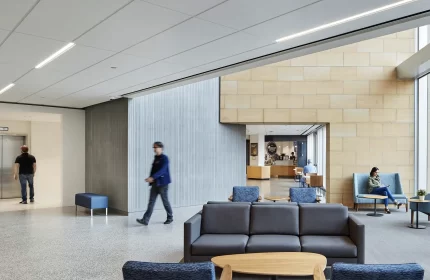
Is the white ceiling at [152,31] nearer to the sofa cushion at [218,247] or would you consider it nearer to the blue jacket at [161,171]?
the blue jacket at [161,171]

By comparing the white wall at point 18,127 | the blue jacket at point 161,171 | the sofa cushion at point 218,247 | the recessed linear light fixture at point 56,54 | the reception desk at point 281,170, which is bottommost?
the reception desk at point 281,170

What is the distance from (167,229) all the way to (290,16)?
5.09 meters

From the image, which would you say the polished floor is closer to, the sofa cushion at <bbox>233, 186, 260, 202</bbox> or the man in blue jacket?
the man in blue jacket

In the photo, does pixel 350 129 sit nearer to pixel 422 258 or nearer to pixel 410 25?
pixel 422 258

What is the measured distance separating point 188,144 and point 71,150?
139 inches

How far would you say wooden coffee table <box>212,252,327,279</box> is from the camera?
11.6 feet

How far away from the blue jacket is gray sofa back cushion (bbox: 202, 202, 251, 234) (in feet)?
9.83

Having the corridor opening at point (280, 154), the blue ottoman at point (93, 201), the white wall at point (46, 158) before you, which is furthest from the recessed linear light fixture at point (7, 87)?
the corridor opening at point (280, 154)

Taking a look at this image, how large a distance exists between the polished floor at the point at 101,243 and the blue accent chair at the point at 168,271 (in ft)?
7.71

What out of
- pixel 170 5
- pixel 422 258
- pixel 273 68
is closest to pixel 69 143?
pixel 273 68

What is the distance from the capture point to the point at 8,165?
1333 centimetres

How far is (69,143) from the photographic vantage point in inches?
444

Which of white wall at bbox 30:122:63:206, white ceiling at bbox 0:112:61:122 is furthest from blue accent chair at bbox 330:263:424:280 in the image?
white wall at bbox 30:122:63:206

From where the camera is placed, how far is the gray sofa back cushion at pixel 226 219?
5289 millimetres
